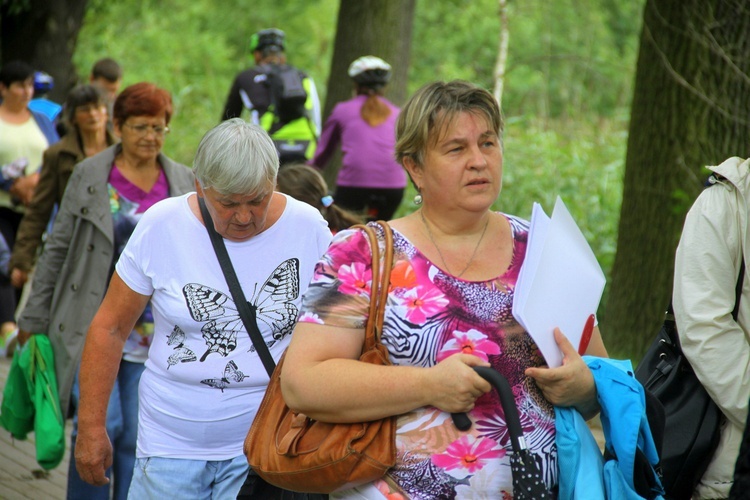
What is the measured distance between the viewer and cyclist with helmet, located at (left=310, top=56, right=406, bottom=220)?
9.67 metres

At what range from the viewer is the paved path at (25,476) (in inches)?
241

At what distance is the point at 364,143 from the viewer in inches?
381

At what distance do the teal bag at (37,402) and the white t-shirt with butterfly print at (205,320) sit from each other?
1.71 meters

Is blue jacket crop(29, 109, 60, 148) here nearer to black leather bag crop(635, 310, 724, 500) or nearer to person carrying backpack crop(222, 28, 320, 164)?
person carrying backpack crop(222, 28, 320, 164)

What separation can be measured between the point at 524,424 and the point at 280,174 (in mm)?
2927

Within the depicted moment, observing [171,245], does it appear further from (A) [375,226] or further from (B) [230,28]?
(B) [230,28]

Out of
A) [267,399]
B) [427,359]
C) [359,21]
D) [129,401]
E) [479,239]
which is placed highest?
[359,21]

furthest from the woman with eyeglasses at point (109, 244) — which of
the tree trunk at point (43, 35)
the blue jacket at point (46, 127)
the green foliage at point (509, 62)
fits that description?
the tree trunk at point (43, 35)

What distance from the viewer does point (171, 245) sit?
366 centimetres

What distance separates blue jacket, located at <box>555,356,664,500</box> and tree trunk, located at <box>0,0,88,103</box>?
13.9m

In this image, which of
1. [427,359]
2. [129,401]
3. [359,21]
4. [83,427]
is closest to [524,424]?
[427,359]

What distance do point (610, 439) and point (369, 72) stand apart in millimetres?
6956

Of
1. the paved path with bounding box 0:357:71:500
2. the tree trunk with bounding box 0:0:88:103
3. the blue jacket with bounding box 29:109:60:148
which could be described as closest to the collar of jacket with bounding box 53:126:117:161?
the paved path with bounding box 0:357:71:500

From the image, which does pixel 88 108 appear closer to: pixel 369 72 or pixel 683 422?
pixel 369 72
